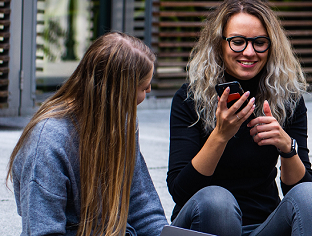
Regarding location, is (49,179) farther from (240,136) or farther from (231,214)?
(240,136)

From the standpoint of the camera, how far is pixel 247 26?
92.0 inches

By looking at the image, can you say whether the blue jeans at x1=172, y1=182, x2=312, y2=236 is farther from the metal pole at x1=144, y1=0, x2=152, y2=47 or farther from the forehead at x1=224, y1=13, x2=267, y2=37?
the metal pole at x1=144, y1=0, x2=152, y2=47

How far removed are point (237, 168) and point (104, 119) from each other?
741 mm

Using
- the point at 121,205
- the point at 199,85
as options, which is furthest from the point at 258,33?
the point at 121,205

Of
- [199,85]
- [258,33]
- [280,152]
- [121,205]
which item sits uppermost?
[258,33]

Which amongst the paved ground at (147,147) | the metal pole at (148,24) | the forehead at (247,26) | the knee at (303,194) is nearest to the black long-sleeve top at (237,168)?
the knee at (303,194)

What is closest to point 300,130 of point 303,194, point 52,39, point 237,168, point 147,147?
point 237,168

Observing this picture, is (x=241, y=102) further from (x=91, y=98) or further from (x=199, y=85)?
(x=91, y=98)

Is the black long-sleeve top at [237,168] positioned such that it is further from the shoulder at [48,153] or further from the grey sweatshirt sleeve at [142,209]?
the shoulder at [48,153]

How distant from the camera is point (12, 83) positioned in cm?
680

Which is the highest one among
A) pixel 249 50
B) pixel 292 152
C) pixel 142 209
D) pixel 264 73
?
pixel 249 50

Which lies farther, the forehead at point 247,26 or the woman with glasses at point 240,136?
the forehead at point 247,26

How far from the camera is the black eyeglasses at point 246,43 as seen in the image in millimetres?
2326

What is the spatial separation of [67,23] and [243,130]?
19.5ft
